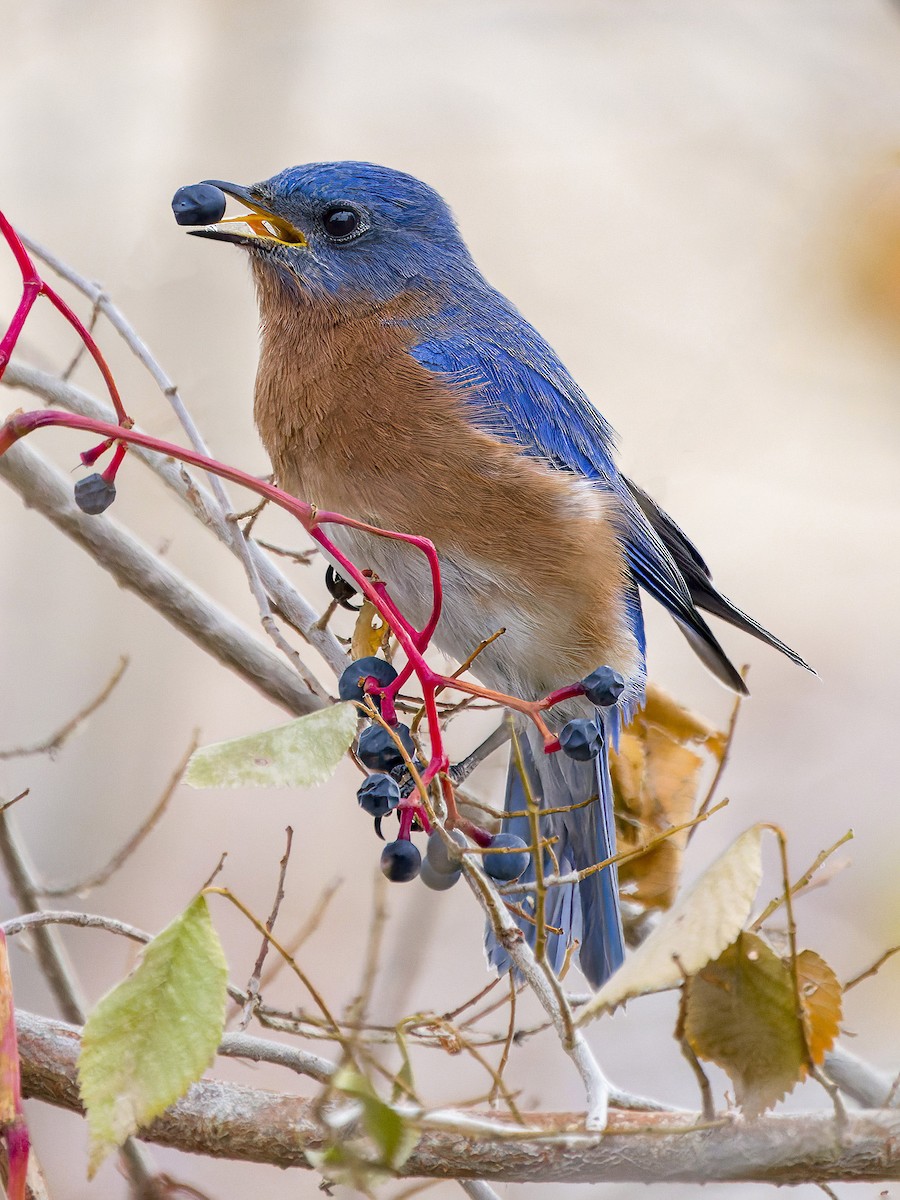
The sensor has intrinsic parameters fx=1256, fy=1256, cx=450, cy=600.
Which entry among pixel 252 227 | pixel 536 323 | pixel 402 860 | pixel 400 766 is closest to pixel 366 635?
pixel 400 766

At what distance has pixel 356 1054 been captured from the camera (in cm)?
121

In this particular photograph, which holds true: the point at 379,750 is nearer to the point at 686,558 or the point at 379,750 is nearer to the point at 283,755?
the point at 283,755

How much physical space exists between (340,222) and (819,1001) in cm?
187

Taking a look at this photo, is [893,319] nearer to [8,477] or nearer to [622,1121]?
[8,477]

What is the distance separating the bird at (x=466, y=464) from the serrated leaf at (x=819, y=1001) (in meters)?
0.88

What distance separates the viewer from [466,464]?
7.87 feet

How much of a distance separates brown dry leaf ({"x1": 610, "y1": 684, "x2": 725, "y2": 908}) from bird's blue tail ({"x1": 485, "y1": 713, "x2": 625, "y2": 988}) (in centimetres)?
4

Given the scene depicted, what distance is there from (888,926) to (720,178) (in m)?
3.40

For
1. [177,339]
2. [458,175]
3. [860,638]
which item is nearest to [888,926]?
[860,638]

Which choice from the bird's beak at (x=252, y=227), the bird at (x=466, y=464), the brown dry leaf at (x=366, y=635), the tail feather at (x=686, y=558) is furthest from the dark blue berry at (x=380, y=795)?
the tail feather at (x=686, y=558)

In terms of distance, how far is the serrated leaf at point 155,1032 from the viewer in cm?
123

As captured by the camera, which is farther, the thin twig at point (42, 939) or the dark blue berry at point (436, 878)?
the thin twig at point (42, 939)

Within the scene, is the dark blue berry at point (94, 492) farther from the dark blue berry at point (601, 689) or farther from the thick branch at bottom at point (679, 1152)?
the thick branch at bottom at point (679, 1152)

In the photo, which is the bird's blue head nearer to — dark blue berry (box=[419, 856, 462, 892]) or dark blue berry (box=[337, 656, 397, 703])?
dark blue berry (box=[337, 656, 397, 703])
